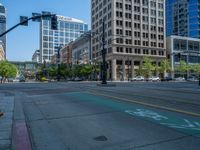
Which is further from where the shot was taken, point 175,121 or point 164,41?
point 164,41

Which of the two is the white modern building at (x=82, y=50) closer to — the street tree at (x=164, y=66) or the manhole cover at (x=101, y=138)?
the street tree at (x=164, y=66)

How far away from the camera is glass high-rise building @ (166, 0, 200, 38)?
468ft

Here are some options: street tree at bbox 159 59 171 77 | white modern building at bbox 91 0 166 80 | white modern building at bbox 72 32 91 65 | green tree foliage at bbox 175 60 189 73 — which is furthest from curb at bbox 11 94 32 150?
white modern building at bbox 72 32 91 65

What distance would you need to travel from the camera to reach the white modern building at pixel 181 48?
381 ft

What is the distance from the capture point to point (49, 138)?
A: 775 cm

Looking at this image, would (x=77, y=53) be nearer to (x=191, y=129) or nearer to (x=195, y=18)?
(x=195, y=18)

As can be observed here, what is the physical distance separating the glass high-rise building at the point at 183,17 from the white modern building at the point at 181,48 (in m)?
20.4

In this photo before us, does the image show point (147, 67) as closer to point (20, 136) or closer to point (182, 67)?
point (182, 67)

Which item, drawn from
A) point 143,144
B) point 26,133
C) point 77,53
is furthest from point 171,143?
point 77,53

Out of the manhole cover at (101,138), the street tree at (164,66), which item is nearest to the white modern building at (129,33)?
the street tree at (164,66)

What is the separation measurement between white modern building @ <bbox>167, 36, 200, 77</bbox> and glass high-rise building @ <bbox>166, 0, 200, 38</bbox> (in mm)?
20375

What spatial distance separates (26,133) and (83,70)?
93209mm

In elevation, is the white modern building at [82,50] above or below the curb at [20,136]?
above

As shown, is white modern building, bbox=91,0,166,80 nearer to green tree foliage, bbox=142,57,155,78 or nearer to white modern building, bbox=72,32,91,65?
green tree foliage, bbox=142,57,155,78
